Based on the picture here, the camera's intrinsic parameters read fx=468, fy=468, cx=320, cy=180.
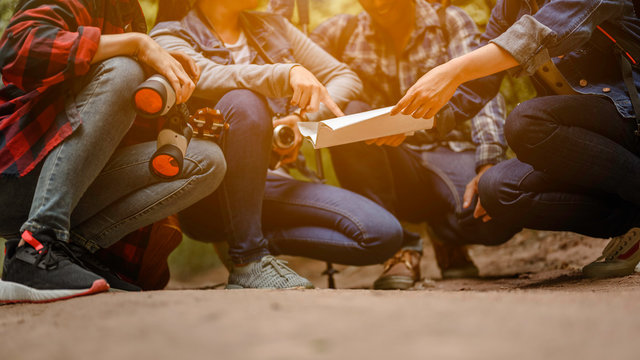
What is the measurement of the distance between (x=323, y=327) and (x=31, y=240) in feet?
1.77

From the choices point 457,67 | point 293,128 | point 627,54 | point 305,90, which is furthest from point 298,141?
point 627,54

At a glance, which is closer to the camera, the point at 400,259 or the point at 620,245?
the point at 620,245

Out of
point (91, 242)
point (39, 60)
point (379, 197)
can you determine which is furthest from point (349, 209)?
point (39, 60)

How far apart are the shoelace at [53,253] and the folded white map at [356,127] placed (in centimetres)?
47

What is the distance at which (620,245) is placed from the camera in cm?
105

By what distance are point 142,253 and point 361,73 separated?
0.84 m

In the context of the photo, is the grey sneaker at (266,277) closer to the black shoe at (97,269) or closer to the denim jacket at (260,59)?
the black shoe at (97,269)

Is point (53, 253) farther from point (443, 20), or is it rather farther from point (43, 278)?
point (443, 20)

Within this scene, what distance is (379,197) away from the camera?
1.36 m

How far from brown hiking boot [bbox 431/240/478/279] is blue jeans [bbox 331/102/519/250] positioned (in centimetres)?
6

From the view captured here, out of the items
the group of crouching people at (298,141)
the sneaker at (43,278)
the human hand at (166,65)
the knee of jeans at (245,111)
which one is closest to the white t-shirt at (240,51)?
the group of crouching people at (298,141)

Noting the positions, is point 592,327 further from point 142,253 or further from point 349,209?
point 142,253

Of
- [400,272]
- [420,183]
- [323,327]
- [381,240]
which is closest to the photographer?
[323,327]

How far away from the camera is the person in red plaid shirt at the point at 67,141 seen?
2.49 ft
